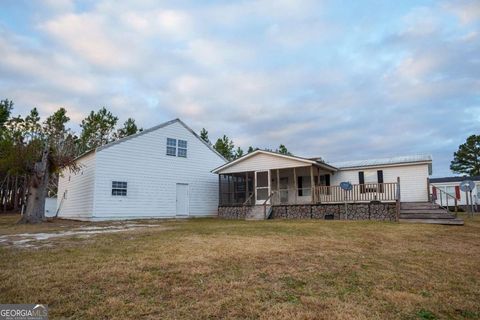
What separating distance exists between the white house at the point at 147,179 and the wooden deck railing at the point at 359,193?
7.90 m

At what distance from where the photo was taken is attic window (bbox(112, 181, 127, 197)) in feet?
61.2

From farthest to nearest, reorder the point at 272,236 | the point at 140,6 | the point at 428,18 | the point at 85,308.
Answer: the point at 428,18 < the point at 140,6 < the point at 272,236 < the point at 85,308

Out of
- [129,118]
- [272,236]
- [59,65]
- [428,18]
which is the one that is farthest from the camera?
[129,118]

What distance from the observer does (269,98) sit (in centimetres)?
2631

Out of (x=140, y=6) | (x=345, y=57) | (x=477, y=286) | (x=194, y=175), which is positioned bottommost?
(x=477, y=286)

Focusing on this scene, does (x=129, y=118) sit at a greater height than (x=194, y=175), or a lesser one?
greater

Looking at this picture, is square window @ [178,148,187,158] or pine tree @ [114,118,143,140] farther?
pine tree @ [114,118,143,140]

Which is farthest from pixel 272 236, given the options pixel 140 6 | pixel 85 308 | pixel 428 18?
pixel 428 18

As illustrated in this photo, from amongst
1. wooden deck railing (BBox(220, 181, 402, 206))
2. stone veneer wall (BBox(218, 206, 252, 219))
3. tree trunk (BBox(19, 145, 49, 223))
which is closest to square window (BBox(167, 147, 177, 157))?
stone veneer wall (BBox(218, 206, 252, 219))

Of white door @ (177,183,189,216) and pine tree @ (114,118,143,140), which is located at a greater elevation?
pine tree @ (114,118,143,140)

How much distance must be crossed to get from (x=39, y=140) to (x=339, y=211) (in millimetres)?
19055

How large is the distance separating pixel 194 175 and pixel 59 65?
10.1m

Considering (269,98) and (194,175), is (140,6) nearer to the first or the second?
(194,175)

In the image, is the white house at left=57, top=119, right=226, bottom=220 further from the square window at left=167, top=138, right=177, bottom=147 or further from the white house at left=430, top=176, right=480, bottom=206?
the white house at left=430, top=176, right=480, bottom=206
